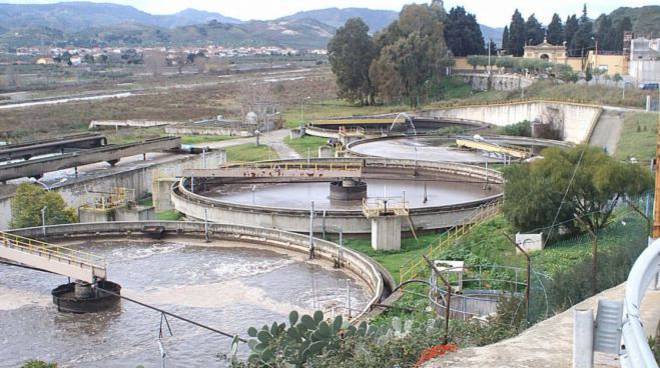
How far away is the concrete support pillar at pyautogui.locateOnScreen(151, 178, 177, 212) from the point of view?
125 ft

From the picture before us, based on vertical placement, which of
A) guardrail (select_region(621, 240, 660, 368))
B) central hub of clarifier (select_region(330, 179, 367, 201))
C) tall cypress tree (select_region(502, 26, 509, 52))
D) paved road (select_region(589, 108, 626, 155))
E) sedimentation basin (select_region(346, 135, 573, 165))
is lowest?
sedimentation basin (select_region(346, 135, 573, 165))

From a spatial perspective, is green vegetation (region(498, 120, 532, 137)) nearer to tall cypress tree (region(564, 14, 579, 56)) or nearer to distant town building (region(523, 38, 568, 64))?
distant town building (region(523, 38, 568, 64))

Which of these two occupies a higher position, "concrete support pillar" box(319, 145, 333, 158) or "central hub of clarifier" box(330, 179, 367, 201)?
"central hub of clarifier" box(330, 179, 367, 201)

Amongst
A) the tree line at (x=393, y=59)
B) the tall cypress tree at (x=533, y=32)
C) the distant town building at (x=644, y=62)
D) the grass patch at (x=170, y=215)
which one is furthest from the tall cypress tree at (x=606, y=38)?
the grass patch at (x=170, y=215)

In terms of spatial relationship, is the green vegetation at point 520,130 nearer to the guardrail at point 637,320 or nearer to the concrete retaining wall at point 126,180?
the concrete retaining wall at point 126,180

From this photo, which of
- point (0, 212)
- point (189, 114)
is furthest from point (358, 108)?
point (0, 212)

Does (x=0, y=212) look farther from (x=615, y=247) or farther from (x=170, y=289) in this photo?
(x=615, y=247)

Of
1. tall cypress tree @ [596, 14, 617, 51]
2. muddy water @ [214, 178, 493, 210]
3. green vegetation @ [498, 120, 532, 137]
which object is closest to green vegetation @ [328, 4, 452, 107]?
green vegetation @ [498, 120, 532, 137]

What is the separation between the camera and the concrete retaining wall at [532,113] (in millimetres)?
56000

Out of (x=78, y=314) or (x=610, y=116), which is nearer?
(x=78, y=314)

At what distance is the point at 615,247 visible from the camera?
1978cm

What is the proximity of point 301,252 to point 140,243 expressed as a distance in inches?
245

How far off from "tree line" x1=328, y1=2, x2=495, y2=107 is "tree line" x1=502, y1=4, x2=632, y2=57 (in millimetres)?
19196

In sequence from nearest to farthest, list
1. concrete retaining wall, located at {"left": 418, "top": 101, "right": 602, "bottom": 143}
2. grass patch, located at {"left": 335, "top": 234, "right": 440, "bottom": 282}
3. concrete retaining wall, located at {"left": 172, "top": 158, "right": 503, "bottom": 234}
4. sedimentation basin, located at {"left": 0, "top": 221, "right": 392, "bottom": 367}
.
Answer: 1. sedimentation basin, located at {"left": 0, "top": 221, "right": 392, "bottom": 367}
2. grass patch, located at {"left": 335, "top": 234, "right": 440, "bottom": 282}
3. concrete retaining wall, located at {"left": 172, "top": 158, "right": 503, "bottom": 234}
4. concrete retaining wall, located at {"left": 418, "top": 101, "right": 602, "bottom": 143}
